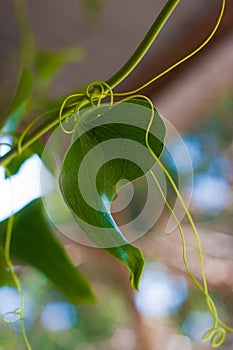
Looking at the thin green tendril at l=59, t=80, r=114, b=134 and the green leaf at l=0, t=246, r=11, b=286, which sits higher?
the green leaf at l=0, t=246, r=11, b=286

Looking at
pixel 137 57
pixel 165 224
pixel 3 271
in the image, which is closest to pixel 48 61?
pixel 165 224

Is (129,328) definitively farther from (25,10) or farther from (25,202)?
(25,10)

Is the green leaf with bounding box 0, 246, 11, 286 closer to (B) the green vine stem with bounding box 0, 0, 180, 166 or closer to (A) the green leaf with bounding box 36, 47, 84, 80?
(B) the green vine stem with bounding box 0, 0, 180, 166

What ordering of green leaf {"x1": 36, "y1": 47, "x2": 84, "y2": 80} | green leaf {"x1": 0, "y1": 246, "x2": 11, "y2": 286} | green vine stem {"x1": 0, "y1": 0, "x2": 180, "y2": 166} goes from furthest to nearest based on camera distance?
green leaf {"x1": 36, "y1": 47, "x2": 84, "y2": 80} < green leaf {"x1": 0, "y1": 246, "x2": 11, "y2": 286} < green vine stem {"x1": 0, "y1": 0, "x2": 180, "y2": 166}

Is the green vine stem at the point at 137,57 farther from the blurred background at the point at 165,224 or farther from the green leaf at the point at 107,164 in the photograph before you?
the blurred background at the point at 165,224

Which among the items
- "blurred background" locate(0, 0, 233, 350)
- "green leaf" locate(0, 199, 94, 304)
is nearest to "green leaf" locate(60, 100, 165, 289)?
"green leaf" locate(0, 199, 94, 304)

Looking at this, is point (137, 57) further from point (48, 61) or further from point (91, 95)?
point (48, 61)

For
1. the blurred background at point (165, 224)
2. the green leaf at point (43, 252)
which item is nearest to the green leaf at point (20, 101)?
the green leaf at point (43, 252)
